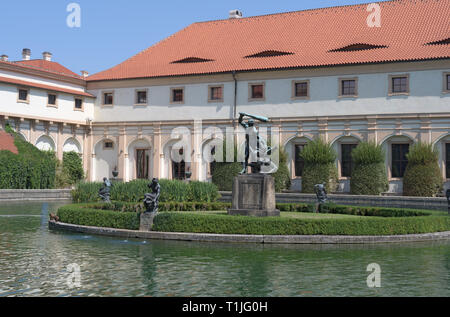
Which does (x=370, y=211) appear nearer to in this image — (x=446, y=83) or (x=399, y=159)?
(x=399, y=159)

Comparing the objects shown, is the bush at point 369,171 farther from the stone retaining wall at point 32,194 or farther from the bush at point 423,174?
the stone retaining wall at point 32,194

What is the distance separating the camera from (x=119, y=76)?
146 ft

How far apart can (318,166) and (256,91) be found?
8.04 m

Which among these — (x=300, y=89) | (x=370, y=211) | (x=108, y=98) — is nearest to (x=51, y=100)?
(x=108, y=98)

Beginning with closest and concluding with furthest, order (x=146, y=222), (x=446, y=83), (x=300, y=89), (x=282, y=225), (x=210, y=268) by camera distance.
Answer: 1. (x=210, y=268)
2. (x=282, y=225)
3. (x=146, y=222)
4. (x=446, y=83)
5. (x=300, y=89)

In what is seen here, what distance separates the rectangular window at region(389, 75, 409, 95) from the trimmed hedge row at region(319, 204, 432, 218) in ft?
53.5

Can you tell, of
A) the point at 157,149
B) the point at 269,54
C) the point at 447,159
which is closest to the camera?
the point at 447,159

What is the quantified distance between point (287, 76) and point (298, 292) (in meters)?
31.3

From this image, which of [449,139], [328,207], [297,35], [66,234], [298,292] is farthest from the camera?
[297,35]

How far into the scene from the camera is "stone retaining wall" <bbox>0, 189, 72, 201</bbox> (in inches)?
1264

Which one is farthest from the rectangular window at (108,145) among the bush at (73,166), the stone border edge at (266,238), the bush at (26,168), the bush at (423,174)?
the stone border edge at (266,238)

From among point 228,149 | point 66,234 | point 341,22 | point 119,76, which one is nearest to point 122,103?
point 119,76

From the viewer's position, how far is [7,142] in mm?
37156
